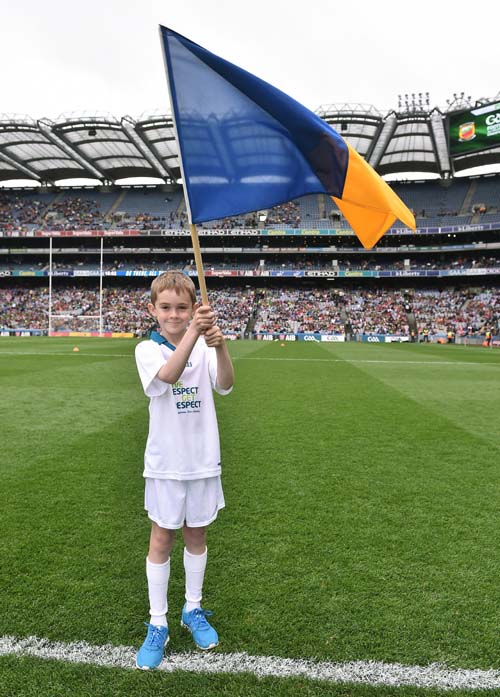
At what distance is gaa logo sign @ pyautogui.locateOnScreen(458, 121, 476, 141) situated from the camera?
151ft

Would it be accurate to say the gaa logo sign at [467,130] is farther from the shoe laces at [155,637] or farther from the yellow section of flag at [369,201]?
the shoe laces at [155,637]

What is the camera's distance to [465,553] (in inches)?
150

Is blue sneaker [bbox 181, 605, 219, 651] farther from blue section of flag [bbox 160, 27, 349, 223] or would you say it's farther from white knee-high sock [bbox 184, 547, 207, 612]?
blue section of flag [bbox 160, 27, 349, 223]

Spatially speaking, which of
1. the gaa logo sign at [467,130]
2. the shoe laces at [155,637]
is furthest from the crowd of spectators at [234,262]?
the shoe laces at [155,637]

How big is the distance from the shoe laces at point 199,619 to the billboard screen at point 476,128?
5107 centimetres

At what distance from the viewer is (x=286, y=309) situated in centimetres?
5862

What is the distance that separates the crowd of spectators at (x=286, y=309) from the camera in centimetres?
5384

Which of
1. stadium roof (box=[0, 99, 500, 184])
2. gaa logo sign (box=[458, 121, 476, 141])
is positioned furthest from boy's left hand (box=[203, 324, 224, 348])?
gaa logo sign (box=[458, 121, 476, 141])

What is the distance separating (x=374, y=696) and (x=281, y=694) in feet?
1.39

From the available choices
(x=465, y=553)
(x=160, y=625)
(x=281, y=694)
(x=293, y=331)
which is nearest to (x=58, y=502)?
(x=160, y=625)

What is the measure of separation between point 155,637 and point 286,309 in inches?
2224

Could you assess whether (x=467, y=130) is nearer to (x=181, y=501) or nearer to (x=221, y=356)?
(x=221, y=356)

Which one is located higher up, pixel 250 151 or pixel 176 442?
pixel 250 151

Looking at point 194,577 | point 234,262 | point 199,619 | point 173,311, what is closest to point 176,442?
point 173,311
